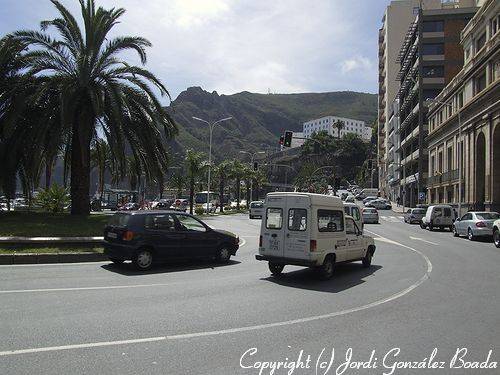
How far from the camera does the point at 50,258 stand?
14242 mm

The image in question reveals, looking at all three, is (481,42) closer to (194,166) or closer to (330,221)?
(194,166)

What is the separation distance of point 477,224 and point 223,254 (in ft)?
56.6

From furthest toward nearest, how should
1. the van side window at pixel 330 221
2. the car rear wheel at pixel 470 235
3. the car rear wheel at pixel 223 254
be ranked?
the car rear wheel at pixel 470 235, the car rear wheel at pixel 223 254, the van side window at pixel 330 221

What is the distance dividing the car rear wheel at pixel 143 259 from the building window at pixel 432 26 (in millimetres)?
72849

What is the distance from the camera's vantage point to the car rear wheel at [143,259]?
13289mm

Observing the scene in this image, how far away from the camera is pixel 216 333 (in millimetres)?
6875

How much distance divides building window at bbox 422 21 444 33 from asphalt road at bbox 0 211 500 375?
231 feet

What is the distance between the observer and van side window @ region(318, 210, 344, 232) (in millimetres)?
12273

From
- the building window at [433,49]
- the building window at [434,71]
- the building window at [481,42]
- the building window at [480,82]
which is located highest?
the building window at [433,49]

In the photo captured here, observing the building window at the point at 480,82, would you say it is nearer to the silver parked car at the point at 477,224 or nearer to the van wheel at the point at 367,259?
the silver parked car at the point at 477,224

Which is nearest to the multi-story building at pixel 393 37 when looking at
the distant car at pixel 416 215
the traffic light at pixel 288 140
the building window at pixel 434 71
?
the building window at pixel 434 71

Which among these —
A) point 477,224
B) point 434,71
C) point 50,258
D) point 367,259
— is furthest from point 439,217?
point 434,71

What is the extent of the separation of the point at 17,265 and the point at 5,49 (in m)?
10.6

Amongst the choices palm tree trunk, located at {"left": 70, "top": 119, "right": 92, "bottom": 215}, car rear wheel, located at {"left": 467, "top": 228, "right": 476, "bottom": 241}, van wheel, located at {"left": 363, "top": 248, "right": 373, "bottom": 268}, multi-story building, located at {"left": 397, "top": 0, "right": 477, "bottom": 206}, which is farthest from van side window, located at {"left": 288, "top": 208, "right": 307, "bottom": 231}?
multi-story building, located at {"left": 397, "top": 0, "right": 477, "bottom": 206}
